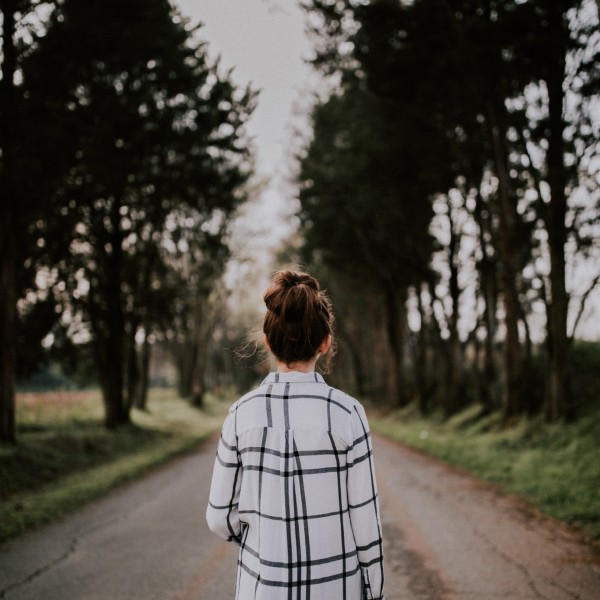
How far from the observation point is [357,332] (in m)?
37.3

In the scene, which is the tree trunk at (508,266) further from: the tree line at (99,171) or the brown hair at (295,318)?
the brown hair at (295,318)

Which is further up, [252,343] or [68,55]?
[68,55]

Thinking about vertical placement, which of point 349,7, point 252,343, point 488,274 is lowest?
point 252,343

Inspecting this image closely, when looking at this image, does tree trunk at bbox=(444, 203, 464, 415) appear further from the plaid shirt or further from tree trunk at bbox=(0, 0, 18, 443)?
the plaid shirt

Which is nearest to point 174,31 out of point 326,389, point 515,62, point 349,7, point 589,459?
point 349,7

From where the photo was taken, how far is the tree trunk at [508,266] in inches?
533

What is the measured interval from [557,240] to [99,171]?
34.4 ft

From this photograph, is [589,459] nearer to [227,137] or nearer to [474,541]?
[474,541]

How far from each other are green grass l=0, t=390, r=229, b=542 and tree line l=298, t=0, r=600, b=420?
9587mm

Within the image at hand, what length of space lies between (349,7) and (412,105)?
368 cm

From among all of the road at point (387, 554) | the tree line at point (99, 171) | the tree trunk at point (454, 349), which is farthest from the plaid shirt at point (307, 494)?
the tree trunk at point (454, 349)

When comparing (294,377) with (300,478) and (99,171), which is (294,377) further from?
(99,171)

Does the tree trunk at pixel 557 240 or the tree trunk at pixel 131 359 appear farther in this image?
the tree trunk at pixel 131 359

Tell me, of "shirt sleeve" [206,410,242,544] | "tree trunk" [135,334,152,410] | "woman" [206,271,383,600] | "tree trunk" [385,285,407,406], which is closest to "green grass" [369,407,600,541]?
"woman" [206,271,383,600]
